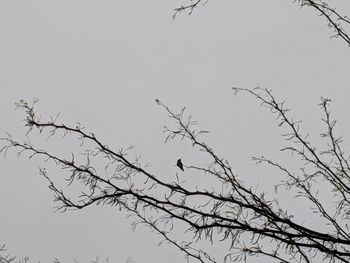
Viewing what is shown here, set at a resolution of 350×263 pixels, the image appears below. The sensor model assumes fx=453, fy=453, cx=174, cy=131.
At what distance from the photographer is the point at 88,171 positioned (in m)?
1.86

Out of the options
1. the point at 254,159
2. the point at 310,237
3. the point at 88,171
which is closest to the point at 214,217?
the point at 310,237

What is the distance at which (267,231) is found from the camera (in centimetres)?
182

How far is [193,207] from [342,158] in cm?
143

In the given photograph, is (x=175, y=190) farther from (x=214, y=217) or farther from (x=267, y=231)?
(x=267, y=231)

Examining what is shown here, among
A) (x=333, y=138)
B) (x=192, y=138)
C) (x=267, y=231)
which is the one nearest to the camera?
(x=267, y=231)

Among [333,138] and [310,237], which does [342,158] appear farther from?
[310,237]

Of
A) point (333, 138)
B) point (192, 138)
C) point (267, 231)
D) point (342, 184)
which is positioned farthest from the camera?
point (333, 138)

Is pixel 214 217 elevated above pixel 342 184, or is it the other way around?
pixel 342 184

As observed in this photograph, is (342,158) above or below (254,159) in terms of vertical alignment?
above

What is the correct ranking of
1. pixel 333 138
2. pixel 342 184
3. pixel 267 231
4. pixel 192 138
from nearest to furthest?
pixel 267 231 → pixel 192 138 → pixel 342 184 → pixel 333 138

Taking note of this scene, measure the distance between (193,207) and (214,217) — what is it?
0.10 m

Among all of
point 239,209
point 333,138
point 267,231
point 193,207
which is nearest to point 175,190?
point 193,207

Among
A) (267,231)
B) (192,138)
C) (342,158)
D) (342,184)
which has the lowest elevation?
(267,231)

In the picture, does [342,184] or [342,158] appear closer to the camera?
[342,184]
